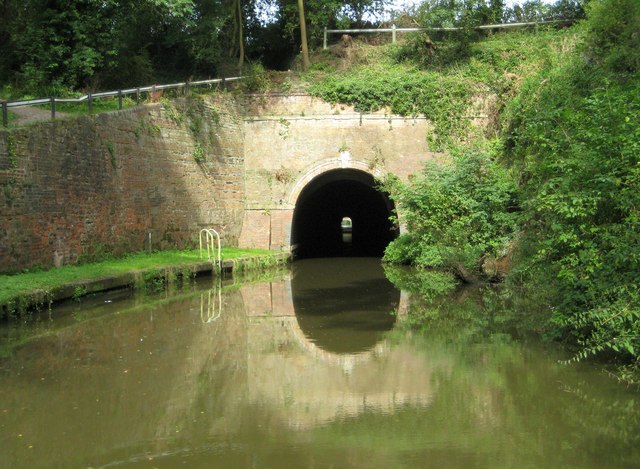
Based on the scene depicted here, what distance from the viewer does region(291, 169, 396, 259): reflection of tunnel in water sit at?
25.8 m

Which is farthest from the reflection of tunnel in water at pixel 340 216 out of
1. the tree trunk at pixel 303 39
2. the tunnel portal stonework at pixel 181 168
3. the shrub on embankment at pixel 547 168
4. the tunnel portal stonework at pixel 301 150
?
the shrub on embankment at pixel 547 168

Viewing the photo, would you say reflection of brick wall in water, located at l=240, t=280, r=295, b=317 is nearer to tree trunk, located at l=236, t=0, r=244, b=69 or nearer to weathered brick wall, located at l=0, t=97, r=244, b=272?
weathered brick wall, located at l=0, t=97, r=244, b=272

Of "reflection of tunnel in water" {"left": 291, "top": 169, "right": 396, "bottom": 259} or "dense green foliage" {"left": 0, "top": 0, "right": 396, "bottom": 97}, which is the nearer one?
"dense green foliage" {"left": 0, "top": 0, "right": 396, "bottom": 97}

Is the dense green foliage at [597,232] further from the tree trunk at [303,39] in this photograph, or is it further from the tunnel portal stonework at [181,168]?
the tree trunk at [303,39]

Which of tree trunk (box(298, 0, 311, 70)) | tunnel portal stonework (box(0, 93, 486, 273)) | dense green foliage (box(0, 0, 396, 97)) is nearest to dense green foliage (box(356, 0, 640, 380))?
tunnel portal stonework (box(0, 93, 486, 273))

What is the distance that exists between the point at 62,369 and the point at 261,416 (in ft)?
9.34

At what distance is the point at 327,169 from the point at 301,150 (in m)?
0.98

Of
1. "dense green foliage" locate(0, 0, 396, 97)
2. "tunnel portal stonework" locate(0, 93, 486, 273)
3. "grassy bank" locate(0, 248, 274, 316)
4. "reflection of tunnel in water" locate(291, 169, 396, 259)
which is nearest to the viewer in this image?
"grassy bank" locate(0, 248, 274, 316)

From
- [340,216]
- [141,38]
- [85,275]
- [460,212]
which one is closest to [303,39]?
[141,38]

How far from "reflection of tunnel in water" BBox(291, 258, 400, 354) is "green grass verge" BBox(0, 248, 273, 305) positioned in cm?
277

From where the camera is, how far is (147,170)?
18172 millimetres

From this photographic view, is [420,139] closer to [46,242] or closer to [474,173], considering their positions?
[474,173]

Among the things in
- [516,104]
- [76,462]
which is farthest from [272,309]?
[516,104]

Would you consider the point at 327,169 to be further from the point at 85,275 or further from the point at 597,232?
the point at 597,232
